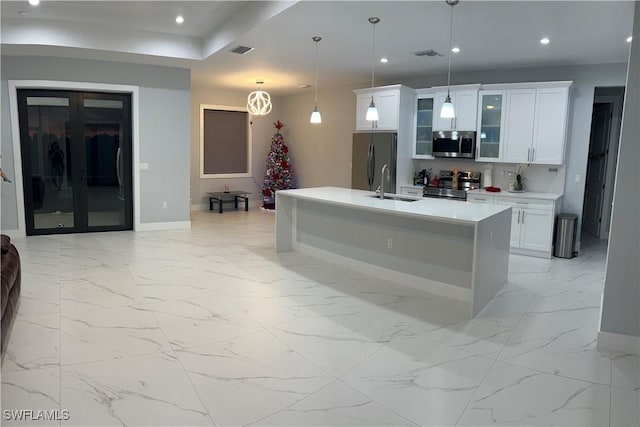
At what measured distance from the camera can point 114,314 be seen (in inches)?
155

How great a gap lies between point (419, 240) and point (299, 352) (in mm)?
2075

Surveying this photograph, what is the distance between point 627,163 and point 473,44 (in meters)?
2.87

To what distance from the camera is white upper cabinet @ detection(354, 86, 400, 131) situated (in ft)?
24.4

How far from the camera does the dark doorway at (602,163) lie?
7797 mm

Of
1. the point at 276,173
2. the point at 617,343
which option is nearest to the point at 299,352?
the point at 617,343

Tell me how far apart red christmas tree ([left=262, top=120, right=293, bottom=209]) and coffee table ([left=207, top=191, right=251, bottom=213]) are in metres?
0.46

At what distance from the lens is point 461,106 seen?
710 centimetres

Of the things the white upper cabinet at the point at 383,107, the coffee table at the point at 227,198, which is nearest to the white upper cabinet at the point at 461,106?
the white upper cabinet at the point at 383,107

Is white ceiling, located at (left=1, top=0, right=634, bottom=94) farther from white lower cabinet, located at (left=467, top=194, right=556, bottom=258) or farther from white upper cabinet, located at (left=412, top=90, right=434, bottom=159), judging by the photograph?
white lower cabinet, located at (left=467, top=194, right=556, bottom=258)

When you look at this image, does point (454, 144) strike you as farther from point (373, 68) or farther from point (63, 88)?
point (63, 88)

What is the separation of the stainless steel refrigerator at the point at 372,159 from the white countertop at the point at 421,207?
2.08m

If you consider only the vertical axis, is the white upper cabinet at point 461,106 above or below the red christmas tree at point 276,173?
above

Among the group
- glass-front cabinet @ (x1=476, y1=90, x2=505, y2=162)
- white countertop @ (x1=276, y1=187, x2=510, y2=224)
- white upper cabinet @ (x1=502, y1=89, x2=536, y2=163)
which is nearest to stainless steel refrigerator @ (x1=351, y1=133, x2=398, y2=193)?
glass-front cabinet @ (x1=476, y1=90, x2=505, y2=162)

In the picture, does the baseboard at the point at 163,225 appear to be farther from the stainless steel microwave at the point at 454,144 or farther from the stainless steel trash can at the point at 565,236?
the stainless steel trash can at the point at 565,236
